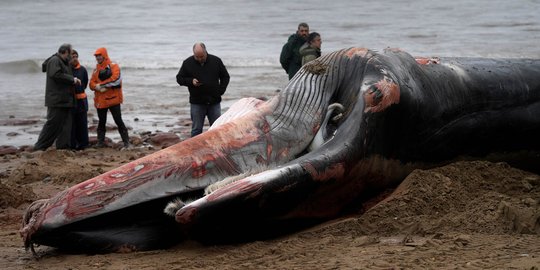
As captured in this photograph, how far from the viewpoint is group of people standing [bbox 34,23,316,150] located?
53.7ft

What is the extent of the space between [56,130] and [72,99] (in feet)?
2.06

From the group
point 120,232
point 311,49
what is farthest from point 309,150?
point 311,49

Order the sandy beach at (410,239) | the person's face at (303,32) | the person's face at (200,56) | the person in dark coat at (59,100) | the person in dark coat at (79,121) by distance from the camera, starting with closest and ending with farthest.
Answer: the sandy beach at (410,239) < the person's face at (200,56) < the person in dark coat at (59,100) < the person in dark coat at (79,121) < the person's face at (303,32)

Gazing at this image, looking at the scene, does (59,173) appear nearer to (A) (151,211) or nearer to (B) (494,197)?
(A) (151,211)

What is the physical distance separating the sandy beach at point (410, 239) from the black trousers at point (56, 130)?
692 cm

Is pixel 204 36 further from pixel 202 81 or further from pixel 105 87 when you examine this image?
pixel 202 81

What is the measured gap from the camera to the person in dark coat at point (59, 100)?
56.0ft

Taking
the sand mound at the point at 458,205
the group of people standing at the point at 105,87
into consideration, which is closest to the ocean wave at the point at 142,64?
the group of people standing at the point at 105,87

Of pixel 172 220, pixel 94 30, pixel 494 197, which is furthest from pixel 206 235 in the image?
pixel 94 30

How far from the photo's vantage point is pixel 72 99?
685 inches

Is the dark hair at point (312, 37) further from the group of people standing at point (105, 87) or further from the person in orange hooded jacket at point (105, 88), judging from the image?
the person in orange hooded jacket at point (105, 88)

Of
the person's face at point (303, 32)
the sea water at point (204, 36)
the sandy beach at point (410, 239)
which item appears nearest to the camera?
the sandy beach at point (410, 239)

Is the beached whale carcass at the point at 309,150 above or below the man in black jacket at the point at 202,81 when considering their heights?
above

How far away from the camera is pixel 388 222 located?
27.7 ft
